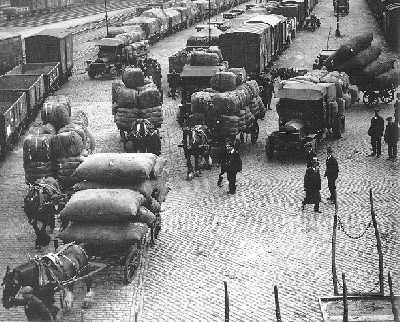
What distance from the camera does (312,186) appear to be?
16141 mm

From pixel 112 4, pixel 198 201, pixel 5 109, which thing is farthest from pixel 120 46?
pixel 112 4

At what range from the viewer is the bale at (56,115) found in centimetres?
1802

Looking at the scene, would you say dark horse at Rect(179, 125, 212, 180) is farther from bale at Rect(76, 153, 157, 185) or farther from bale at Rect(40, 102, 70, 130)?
bale at Rect(76, 153, 157, 185)

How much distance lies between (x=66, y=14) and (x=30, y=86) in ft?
142

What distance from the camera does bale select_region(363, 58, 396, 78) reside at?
27000 millimetres

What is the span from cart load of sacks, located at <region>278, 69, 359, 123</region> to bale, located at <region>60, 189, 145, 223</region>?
31.7ft

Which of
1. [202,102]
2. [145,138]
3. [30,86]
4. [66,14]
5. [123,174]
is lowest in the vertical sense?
[66,14]

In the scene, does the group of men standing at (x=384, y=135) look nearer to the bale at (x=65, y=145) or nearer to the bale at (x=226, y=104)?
the bale at (x=226, y=104)

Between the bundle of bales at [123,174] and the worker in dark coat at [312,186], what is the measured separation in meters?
3.69

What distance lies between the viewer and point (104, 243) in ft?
41.5

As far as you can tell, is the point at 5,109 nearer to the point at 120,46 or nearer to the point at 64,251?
the point at 64,251

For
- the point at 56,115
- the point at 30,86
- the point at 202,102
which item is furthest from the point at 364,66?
the point at 56,115

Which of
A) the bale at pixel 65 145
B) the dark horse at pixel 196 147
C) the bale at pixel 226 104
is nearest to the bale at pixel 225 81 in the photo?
the bale at pixel 226 104

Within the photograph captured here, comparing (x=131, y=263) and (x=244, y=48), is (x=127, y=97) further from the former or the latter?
(x=244, y=48)
